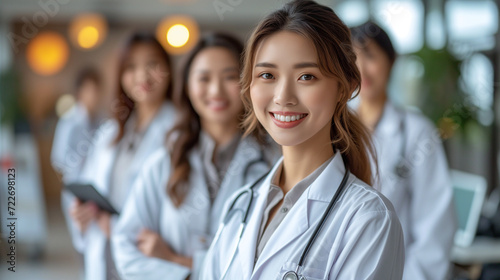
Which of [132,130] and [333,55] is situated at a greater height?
[333,55]

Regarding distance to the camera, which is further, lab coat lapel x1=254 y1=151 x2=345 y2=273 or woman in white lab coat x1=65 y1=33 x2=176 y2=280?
woman in white lab coat x1=65 y1=33 x2=176 y2=280

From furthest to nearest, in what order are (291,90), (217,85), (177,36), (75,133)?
(177,36), (75,133), (217,85), (291,90)

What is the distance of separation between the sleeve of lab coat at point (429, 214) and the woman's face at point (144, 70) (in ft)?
4.28

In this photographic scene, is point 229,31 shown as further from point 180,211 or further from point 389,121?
point 180,211

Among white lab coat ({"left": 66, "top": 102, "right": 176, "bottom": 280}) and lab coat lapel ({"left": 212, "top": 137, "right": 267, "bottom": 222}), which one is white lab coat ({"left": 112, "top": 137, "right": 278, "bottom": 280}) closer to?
lab coat lapel ({"left": 212, "top": 137, "right": 267, "bottom": 222})

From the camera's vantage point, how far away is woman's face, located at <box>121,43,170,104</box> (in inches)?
101

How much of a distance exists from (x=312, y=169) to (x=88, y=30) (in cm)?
751

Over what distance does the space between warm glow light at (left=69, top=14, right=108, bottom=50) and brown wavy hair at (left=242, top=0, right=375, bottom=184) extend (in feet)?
23.6

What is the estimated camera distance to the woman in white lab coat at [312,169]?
1.04m

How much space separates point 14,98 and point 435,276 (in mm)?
7398

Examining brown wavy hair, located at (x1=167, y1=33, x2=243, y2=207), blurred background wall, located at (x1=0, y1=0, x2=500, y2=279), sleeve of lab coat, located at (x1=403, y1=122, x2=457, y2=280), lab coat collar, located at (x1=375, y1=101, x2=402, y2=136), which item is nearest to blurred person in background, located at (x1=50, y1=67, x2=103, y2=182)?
blurred background wall, located at (x1=0, y1=0, x2=500, y2=279)

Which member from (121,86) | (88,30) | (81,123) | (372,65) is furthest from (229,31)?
(88,30)

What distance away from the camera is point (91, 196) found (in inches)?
82.1

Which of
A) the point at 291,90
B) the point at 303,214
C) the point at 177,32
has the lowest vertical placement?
the point at 303,214
